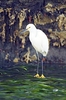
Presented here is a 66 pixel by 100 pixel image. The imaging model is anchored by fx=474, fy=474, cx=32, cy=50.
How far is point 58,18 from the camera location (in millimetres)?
24734

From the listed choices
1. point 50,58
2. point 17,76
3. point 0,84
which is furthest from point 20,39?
point 0,84

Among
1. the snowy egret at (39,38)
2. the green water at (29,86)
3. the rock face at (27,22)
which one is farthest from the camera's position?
the rock face at (27,22)

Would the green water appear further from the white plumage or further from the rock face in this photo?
the rock face

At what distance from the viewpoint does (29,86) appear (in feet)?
50.5

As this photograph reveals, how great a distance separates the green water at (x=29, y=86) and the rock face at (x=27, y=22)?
500cm

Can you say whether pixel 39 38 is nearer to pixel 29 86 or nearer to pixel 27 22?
pixel 29 86

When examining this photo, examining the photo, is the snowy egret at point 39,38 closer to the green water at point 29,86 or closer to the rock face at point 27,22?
the green water at point 29,86

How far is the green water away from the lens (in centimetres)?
1369

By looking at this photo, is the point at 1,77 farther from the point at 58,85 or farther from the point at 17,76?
the point at 58,85

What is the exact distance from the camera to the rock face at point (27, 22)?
24.3 m

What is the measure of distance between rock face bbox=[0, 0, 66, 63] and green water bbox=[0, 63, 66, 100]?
5.00 m

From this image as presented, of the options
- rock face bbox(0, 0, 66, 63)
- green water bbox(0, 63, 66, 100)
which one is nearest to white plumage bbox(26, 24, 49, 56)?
green water bbox(0, 63, 66, 100)

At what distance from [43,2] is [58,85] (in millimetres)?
10161

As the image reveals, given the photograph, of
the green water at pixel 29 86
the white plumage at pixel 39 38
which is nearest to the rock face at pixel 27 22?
the white plumage at pixel 39 38
